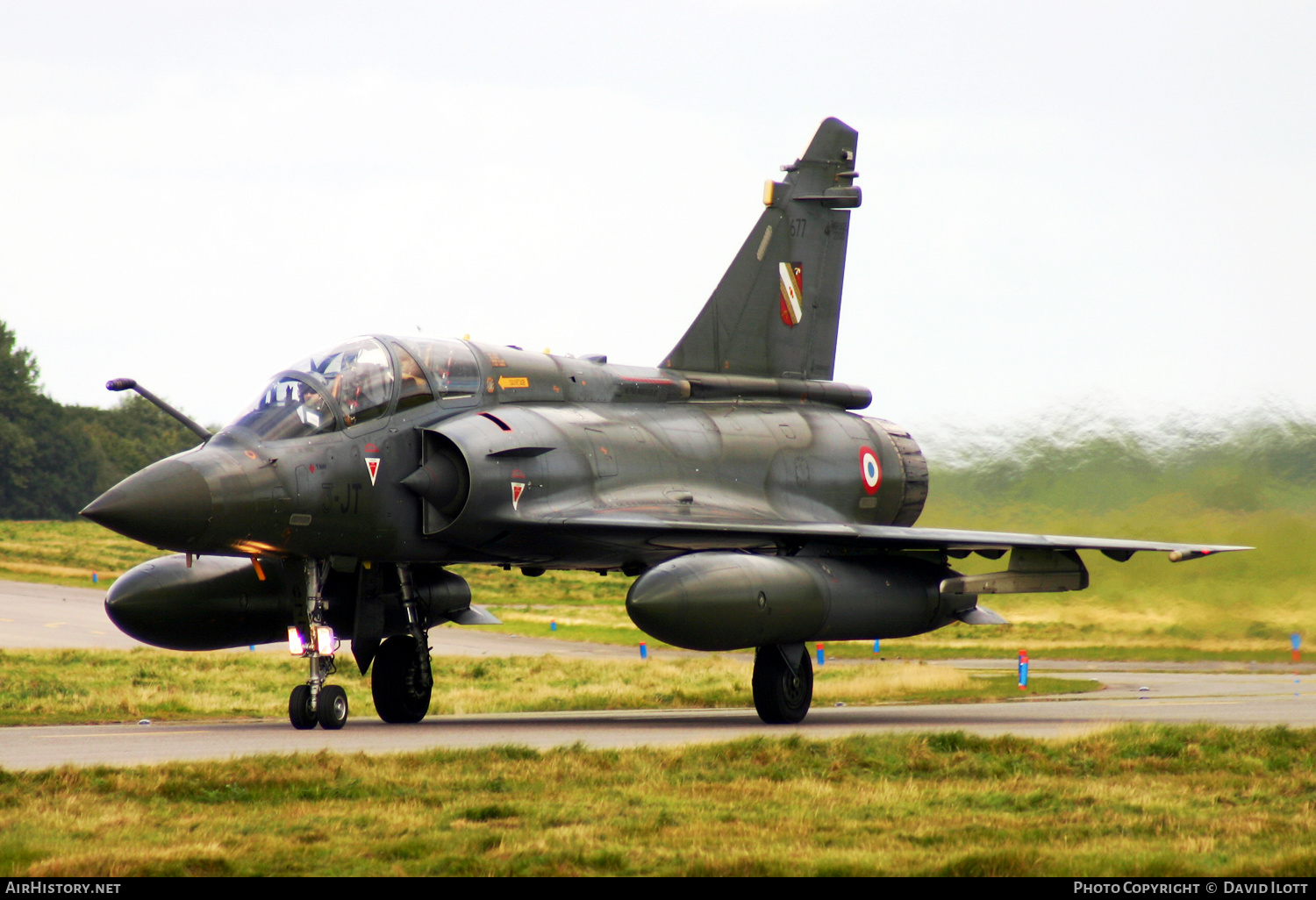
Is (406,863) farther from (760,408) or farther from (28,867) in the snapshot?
(760,408)

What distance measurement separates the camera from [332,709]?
13672 mm

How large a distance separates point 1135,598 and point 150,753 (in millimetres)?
18890

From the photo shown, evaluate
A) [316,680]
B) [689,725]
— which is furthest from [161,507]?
[689,725]

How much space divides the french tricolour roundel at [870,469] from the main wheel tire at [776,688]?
384cm

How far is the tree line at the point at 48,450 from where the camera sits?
8181cm

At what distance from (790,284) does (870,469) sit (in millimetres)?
2759

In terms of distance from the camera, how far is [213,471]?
41.7 ft

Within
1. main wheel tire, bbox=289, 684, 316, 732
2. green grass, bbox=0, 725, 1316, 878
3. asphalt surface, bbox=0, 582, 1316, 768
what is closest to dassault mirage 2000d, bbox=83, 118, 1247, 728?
main wheel tire, bbox=289, 684, 316, 732

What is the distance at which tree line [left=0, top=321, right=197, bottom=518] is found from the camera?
3221 inches

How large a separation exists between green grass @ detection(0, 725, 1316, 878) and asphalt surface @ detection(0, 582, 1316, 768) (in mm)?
1321

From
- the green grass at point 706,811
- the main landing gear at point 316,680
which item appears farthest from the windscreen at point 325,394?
the green grass at point 706,811

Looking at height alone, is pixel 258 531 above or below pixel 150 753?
above

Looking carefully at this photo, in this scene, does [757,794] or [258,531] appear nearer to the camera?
[757,794]
